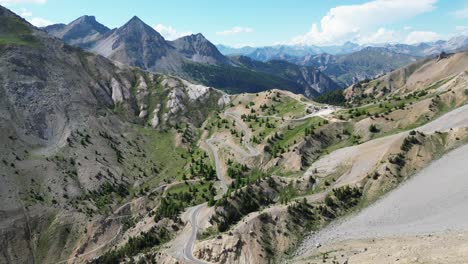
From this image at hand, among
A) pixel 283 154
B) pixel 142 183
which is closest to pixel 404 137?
pixel 283 154

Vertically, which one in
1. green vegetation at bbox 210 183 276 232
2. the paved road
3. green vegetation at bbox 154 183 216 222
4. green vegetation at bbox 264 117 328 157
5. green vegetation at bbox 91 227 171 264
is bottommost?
green vegetation at bbox 91 227 171 264

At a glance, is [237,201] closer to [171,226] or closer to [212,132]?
[171,226]

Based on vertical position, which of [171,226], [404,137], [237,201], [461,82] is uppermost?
[461,82]

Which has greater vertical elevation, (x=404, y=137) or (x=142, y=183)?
(x=404, y=137)

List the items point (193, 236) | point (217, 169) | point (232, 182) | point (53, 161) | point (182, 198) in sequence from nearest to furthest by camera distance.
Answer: point (193, 236) → point (182, 198) → point (232, 182) → point (53, 161) → point (217, 169)

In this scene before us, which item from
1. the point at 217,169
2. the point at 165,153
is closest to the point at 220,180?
the point at 217,169

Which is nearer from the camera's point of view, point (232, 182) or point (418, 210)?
point (418, 210)

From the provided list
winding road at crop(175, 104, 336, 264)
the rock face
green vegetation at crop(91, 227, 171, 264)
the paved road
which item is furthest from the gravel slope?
the rock face

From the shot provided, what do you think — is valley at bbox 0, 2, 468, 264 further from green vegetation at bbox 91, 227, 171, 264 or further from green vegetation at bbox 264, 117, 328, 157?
green vegetation at bbox 264, 117, 328, 157

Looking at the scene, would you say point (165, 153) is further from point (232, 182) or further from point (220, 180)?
point (232, 182)

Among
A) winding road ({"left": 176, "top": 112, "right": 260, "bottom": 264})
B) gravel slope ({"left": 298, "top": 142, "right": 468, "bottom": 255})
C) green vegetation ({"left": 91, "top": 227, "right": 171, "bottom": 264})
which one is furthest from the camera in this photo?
green vegetation ({"left": 91, "top": 227, "right": 171, "bottom": 264})

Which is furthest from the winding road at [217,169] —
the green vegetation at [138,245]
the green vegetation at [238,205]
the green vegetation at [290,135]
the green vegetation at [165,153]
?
the green vegetation at [165,153]
